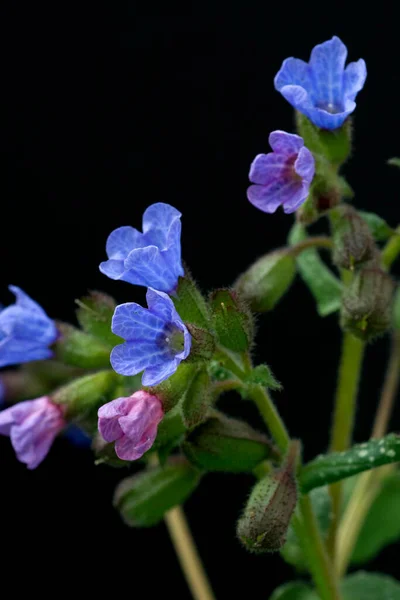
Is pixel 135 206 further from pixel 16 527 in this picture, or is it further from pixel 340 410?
pixel 340 410

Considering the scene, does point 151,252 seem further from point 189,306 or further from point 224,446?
point 224,446

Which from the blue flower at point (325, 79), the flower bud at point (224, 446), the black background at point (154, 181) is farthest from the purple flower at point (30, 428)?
the black background at point (154, 181)

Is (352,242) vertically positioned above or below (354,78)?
below

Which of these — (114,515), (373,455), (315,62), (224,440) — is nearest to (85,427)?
(224,440)

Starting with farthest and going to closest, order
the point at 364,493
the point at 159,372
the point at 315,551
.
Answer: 1. the point at 364,493
2. the point at 315,551
3. the point at 159,372

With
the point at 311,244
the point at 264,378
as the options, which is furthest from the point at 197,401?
the point at 311,244

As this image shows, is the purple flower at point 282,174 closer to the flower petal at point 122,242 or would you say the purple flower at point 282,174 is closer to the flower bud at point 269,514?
the flower petal at point 122,242

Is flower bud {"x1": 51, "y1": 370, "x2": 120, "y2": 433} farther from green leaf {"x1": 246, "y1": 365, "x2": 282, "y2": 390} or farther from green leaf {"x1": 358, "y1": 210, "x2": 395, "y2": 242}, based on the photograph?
green leaf {"x1": 358, "y1": 210, "x2": 395, "y2": 242}

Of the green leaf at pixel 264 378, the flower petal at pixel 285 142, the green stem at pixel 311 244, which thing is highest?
the flower petal at pixel 285 142
